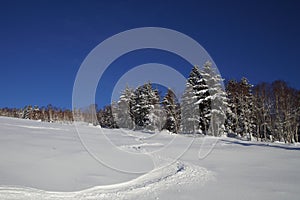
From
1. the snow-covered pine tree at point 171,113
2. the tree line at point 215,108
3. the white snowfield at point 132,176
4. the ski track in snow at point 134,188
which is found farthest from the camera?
the snow-covered pine tree at point 171,113

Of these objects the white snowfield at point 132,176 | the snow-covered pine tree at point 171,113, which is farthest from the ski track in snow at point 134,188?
the snow-covered pine tree at point 171,113

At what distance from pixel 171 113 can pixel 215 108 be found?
1119cm

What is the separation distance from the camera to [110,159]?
1298 centimetres

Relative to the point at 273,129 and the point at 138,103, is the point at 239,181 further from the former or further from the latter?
the point at 138,103

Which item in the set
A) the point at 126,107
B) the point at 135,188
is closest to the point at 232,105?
the point at 126,107

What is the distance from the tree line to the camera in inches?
1324

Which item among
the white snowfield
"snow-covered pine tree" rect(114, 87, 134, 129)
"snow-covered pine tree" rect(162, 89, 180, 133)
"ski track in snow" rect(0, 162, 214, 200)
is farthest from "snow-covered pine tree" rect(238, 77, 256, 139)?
"ski track in snow" rect(0, 162, 214, 200)

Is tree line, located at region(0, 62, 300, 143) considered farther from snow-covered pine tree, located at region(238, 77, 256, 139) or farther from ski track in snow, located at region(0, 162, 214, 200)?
ski track in snow, located at region(0, 162, 214, 200)

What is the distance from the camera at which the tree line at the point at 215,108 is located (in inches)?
1324

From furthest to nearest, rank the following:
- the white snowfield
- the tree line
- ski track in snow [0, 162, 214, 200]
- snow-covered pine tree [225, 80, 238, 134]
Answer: snow-covered pine tree [225, 80, 238, 134] < the tree line < the white snowfield < ski track in snow [0, 162, 214, 200]

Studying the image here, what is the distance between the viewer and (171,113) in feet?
140

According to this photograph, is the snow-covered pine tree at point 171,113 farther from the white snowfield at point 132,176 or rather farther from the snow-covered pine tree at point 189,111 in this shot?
the white snowfield at point 132,176

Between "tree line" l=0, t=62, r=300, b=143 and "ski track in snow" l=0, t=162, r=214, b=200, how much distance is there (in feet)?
73.1

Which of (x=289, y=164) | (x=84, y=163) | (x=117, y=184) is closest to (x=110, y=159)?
(x=84, y=163)
